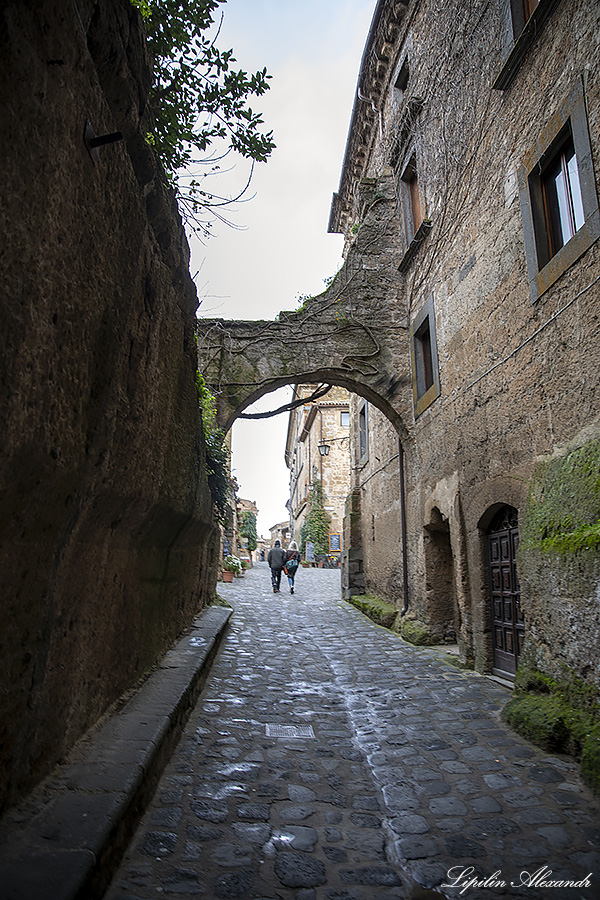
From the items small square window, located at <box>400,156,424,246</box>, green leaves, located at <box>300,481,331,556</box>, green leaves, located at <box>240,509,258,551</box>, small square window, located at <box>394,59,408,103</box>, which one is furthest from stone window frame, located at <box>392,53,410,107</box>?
green leaves, located at <box>240,509,258,551</box>

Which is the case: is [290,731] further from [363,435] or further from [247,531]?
[247,531]

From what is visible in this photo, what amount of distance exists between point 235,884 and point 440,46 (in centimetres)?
885

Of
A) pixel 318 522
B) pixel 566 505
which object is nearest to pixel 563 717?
pixel 566 505

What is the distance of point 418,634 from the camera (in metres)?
7.49

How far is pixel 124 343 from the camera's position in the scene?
8.46ft

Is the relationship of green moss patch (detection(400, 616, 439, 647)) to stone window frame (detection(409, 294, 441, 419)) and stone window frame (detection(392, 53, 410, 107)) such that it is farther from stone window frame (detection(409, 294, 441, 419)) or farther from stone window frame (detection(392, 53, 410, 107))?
stone window frame (detection(392, 53, 410, 107))

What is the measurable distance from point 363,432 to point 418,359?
439 cm

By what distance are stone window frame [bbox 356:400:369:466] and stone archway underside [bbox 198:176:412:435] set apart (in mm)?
3037

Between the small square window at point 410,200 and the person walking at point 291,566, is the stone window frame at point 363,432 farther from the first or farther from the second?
the small square window at point 410,200

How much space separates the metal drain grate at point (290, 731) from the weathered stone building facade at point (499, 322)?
5.50 feet

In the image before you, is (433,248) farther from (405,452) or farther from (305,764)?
(305,764)

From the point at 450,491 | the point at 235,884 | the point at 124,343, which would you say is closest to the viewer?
the point at 235,884

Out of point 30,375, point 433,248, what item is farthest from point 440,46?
point 30,375

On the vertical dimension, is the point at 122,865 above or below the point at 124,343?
below
